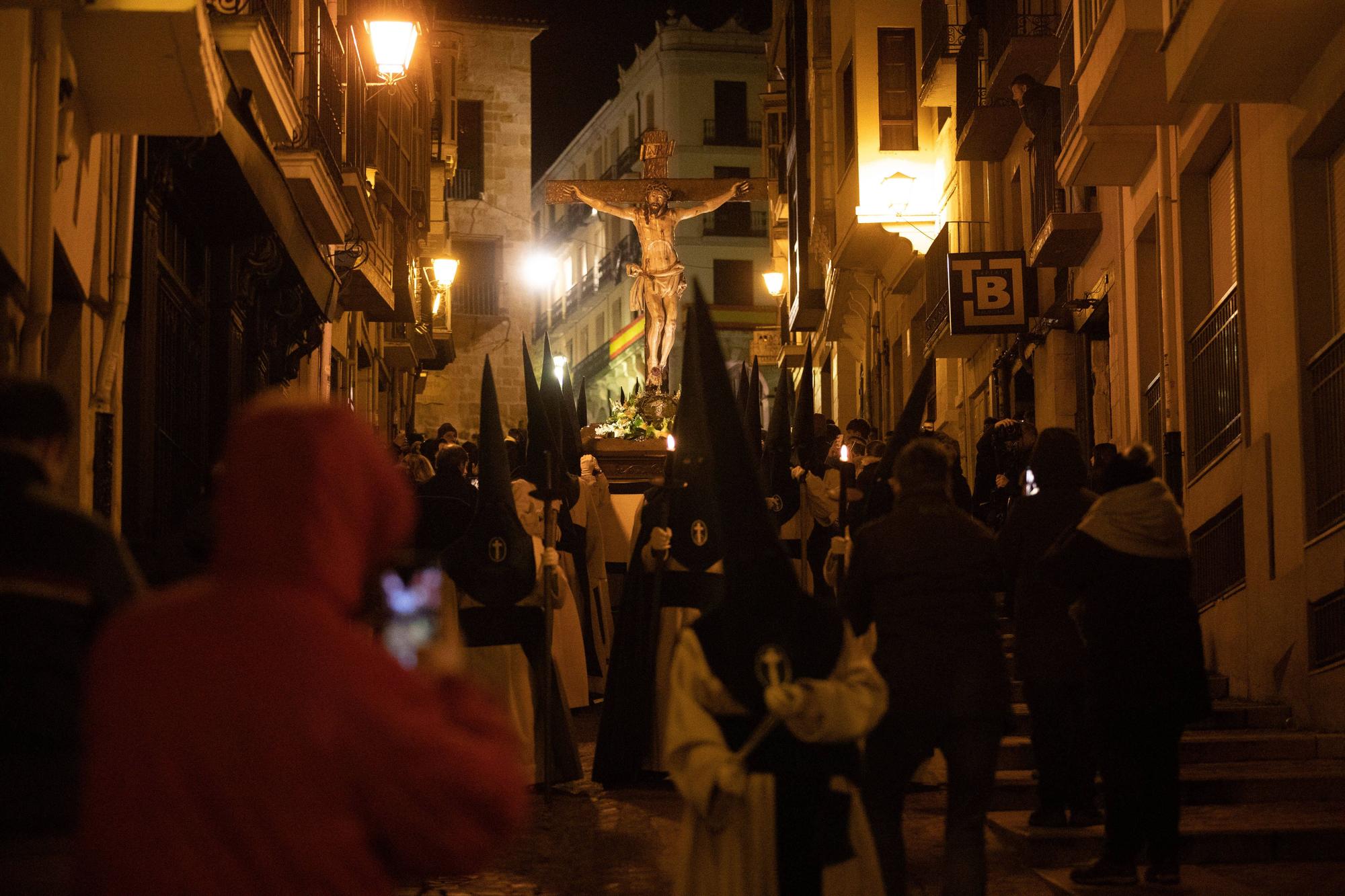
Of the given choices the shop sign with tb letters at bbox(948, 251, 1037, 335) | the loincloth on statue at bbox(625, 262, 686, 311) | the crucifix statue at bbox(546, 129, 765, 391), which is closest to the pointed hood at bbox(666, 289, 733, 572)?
the shop sign with tb letters at bbox(948, 251, 1037, 335)

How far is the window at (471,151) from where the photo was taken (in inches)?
1988

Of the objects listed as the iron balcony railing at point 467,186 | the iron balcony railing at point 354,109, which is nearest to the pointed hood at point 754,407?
the iron balcony railing at point 354,109

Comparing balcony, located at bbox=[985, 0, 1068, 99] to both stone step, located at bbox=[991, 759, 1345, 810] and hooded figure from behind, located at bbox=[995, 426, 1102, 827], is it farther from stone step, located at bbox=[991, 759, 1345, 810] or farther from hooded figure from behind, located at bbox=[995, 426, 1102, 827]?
hooded figure from behind, located at bbox=[995, 426, 1102, 827]

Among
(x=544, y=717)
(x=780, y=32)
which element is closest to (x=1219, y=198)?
(x=544, y=717)

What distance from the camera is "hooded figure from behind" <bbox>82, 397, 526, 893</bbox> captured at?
2.55 metres

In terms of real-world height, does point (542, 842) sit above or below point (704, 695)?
below

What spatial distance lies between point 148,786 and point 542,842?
6280 millimetres

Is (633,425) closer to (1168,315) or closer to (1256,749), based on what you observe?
(1168,315)

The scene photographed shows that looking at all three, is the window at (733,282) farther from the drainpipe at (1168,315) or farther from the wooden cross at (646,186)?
the drainpipe at (1168,315)

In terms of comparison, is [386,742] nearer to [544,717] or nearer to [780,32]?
[544,717]

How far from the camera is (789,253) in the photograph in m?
39.4

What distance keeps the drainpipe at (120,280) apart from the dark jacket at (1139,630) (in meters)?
5.11

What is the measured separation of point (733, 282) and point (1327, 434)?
181 feet

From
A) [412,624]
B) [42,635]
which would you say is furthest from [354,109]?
[412,624]
